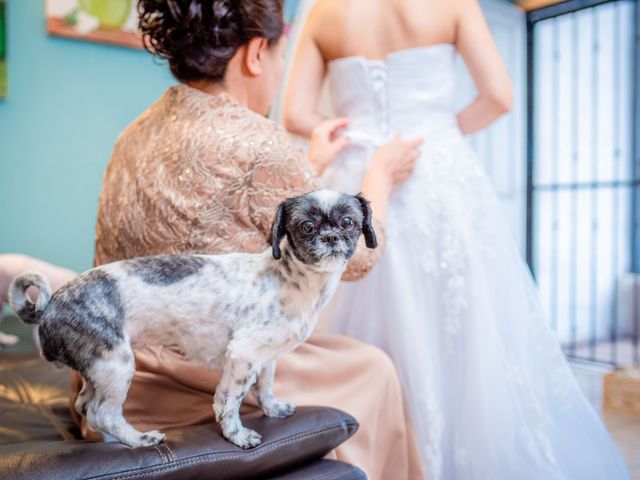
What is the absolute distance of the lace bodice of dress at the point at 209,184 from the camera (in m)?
0.99

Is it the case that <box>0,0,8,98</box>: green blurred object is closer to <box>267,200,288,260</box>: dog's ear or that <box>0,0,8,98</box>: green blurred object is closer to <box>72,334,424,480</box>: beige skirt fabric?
<box>72,334,424,480</box>: beige skirt fabric

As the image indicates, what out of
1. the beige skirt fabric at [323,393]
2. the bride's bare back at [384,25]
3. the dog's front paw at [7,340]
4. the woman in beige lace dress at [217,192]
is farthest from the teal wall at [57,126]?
the beige skirt fabric at [323,393]

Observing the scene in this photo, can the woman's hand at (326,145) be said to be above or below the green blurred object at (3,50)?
below

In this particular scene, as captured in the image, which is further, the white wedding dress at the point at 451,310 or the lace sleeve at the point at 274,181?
the white wedding dress at the point at 451,310

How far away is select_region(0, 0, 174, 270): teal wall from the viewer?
2660 mm

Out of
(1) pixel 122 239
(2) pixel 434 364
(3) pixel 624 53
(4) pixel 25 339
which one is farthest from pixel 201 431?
(3) pixel 624 53

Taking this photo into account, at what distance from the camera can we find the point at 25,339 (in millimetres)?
2082

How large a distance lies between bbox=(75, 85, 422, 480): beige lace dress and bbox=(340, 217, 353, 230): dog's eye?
0.28m

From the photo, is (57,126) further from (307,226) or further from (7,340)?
(307,226)

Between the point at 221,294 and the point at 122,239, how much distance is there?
0.34m

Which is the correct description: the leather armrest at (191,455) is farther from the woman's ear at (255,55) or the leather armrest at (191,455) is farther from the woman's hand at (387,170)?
the woman's ear at (255,55)

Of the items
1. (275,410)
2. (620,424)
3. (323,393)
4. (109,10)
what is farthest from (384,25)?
(620,424)

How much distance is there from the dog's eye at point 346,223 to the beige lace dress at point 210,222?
278mm

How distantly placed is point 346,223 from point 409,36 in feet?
3.12
